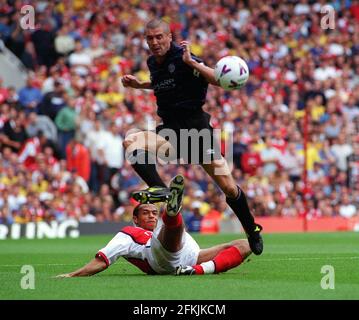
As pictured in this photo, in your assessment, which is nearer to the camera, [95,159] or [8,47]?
[95,159]

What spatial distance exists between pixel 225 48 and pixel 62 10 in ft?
13.5

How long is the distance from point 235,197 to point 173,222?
189 cm

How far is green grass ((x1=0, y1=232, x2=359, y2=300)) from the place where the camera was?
9391 millimetres

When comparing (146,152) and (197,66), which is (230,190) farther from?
(197,66)

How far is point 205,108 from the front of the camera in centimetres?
2494

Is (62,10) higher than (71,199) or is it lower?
higher

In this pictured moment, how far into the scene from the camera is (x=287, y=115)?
26.1m

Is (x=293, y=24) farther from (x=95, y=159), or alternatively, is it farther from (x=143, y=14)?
(x=95, y=159)
